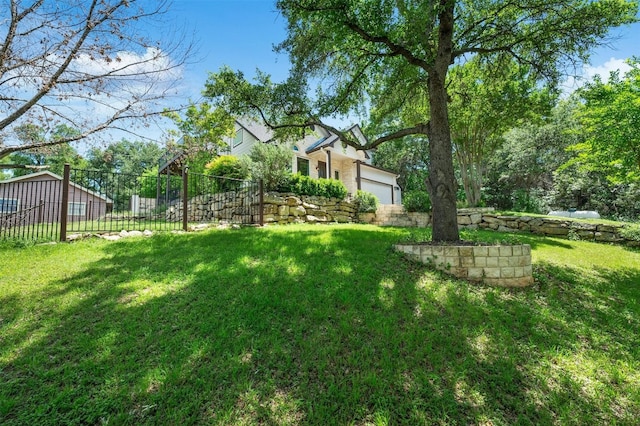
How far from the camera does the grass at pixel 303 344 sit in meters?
2.16

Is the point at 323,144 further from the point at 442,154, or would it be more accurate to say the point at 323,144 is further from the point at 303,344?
the point at 303,344

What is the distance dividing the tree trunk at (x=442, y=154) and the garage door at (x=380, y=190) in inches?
503

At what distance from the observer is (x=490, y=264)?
4.64 meters

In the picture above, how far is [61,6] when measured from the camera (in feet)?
13.8

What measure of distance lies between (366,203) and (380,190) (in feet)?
23.6

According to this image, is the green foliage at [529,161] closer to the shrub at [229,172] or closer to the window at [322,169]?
the window at [322,169]

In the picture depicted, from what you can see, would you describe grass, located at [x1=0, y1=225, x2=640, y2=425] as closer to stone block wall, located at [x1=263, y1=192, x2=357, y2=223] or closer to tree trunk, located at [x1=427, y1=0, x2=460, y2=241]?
tree trunk, located at [x1=427, y1=0, x2=460, y2=241]

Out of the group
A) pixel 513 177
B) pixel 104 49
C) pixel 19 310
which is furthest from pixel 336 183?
pixel 513 177

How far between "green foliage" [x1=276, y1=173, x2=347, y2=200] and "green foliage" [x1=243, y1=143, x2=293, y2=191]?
0.23 metres

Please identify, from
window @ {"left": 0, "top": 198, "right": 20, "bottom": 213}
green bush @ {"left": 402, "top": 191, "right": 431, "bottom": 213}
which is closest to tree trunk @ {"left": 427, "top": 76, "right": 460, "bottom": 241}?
green bush @ {"left": 402, "top": 191, "right": 431, "bottom": 213}

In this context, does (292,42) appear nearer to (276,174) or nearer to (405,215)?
(276,174)

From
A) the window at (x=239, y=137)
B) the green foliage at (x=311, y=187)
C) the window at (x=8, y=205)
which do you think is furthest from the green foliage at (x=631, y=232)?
the window at (x=239, y=137)

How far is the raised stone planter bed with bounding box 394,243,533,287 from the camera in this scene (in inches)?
181

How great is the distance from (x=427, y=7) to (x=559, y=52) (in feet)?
14.0
